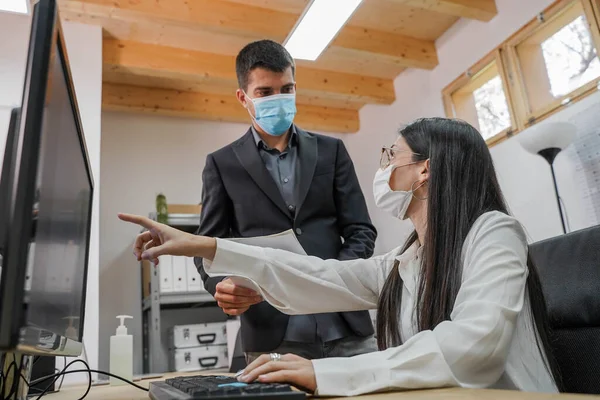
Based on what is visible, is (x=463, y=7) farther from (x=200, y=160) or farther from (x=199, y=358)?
(x=199, y=358)

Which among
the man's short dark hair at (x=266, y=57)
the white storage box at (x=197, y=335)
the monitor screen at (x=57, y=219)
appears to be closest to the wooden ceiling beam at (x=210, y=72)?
the white storage box at (x=197, y=335)

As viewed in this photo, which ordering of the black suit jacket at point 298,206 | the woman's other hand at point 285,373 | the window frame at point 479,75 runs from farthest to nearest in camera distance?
the window frame at point 479,75 < the black suit jacket at point 298,206 < the woman's other hand at point 285,373

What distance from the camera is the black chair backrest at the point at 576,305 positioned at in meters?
0.87

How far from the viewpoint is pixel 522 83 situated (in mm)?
2861

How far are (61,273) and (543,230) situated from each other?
246 centimetres

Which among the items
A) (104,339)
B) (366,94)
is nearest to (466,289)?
(104,339)

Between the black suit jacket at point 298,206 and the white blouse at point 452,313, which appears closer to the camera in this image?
the white blouse at point 452,313

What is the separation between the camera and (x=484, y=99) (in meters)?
3.19

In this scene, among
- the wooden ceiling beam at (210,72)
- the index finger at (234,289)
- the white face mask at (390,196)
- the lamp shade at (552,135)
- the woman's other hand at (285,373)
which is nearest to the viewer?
the woman's other hand at (285,373)

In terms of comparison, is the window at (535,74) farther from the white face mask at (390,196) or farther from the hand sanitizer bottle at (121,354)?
the hand sanitizer bottle at (121,354)

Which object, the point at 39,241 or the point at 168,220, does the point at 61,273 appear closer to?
the point at 39,241

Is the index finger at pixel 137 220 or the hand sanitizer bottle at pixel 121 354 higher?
the index finger at pixel 137 220

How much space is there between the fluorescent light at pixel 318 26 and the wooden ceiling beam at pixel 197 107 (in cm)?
102

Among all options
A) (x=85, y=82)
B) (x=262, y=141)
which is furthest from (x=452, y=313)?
(x=85, y=82)
